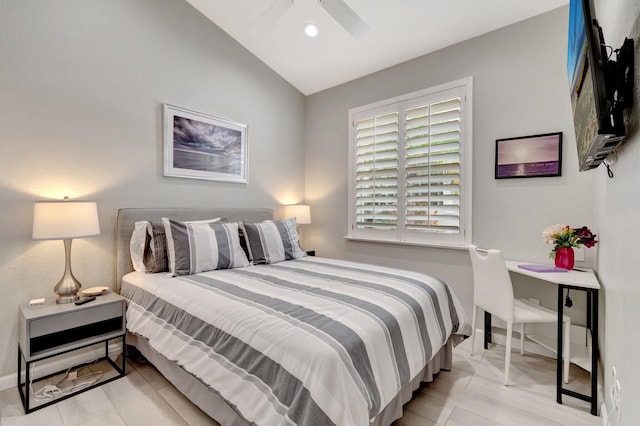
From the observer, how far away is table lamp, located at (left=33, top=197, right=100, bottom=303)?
1907mm

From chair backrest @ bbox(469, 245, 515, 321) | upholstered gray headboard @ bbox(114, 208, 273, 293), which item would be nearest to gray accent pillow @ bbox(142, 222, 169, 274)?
upholstered gray headboard @ bbox(114, 208, 273, 293)

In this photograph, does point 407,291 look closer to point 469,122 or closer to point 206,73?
point 469,122

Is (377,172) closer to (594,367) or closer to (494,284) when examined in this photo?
(494,284)

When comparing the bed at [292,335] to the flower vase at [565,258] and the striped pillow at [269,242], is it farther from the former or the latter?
the flower vase at [565,258]

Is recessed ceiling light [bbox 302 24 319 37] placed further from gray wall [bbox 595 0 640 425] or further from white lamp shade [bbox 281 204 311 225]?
gray wall [bbox 595 0 640 425]

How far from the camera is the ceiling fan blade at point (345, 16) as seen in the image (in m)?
1.92

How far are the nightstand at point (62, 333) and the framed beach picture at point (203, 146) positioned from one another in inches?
51.9

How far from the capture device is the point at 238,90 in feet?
11.3

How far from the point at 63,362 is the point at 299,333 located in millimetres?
2185

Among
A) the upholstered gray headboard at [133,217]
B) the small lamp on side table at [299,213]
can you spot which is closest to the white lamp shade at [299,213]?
the small lamp on side table at [299,213]

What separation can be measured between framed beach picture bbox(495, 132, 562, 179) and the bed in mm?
1296

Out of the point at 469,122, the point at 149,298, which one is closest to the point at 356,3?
the point at 469,122

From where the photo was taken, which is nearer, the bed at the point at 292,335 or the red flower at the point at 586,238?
the bed at the point at 292,335

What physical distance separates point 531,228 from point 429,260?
0.95 m
